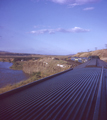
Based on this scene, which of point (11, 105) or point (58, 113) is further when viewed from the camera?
Answer: point (11, 105)

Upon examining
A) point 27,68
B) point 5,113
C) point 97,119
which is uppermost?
point 97,119

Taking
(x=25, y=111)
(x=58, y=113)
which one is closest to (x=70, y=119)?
(x=58, y=113)

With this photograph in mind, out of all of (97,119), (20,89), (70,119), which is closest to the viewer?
(97,119)

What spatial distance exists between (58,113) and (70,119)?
1.45 feet

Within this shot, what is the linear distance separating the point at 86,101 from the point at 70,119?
129 centimetres

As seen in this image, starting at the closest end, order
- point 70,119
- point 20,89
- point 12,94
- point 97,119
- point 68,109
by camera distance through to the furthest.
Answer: point 97,119
point 70,119
point 68,109
point 12,94
point 20,89

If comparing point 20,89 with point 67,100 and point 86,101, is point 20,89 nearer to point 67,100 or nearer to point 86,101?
point 67,100

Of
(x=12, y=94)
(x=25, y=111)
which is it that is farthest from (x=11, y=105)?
(x=12, y=94)

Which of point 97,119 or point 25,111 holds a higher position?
point 97,119

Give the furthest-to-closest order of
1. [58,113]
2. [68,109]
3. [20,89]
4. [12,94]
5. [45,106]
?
[20,89] → [12,94] → [45,106] → [68,109] → [58,113]

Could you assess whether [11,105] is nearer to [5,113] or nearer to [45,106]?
[5,113]

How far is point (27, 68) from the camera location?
34.3m

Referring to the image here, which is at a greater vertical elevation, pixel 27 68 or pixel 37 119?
pixel 37 119

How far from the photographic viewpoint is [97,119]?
8.60 feet
